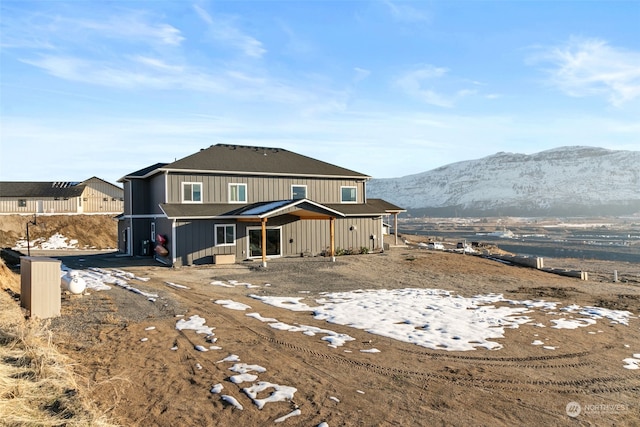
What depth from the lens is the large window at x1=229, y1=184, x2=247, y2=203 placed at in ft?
79.9

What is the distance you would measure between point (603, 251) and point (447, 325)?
40.8 meters

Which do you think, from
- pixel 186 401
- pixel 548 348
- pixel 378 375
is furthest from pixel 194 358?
pixel 548 348

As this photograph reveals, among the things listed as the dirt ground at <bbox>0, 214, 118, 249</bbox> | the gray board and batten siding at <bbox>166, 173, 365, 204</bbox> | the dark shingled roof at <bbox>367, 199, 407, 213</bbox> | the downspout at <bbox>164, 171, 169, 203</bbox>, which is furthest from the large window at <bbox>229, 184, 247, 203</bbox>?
the dirt ground at <bbox>0, 214, 118, 249</bbox>

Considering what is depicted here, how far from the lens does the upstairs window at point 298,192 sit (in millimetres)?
26219

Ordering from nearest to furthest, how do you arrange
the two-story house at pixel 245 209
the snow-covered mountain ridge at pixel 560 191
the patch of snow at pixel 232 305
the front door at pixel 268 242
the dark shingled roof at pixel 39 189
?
1. the patch of snow at pixel 232 305
2. the two-story house at pixel 245 209
3. the front door at pixel 268 242
4. the dark shingled roof at pixel 39 189
5. the snow-covered mountain ridge at pixel 560 191

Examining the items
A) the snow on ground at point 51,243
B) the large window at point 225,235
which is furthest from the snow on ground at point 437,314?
the snow on ground at point 51,243

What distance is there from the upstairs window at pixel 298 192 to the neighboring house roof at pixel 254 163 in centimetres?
77

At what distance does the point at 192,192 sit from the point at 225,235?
9.47 ft

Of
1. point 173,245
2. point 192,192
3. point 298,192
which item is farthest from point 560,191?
point 173,245

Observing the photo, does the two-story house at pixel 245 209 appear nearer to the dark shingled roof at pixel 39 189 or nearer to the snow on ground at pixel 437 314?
the snow on ground at pixel 437 314

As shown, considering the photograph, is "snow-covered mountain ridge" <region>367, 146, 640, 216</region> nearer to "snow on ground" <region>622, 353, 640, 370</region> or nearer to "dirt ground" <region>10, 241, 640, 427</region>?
"snow on ground" <region>622, 353, 640, 370</region>

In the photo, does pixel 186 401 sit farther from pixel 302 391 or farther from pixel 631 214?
pixel 631 214

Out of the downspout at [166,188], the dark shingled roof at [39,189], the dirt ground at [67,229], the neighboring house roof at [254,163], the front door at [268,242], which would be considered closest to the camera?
the downspout at [166,188]

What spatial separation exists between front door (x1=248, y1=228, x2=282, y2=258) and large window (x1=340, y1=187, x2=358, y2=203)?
17.5ft
